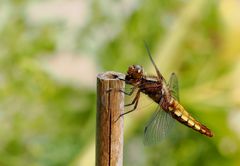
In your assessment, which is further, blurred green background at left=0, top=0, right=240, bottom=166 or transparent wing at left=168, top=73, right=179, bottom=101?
blurred green background at left=0, top=0, right=240, bottom=166

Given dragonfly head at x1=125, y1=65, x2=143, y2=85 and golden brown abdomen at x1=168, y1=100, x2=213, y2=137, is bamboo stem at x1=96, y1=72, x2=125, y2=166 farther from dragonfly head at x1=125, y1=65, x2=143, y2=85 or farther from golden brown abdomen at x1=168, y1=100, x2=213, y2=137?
golden brown abdomen at x1=168, y1=100, x2=213, y2=137

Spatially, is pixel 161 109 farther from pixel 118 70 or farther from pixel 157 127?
pixel 118 70

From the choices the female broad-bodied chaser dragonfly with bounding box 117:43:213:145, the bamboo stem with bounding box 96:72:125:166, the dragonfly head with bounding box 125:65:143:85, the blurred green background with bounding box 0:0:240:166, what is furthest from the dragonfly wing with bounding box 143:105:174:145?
the blurred green background with bounding box 0:0:240:166

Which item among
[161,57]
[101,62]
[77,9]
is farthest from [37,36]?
[77,9]

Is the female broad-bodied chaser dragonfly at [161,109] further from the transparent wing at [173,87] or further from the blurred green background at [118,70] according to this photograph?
the blurred green background at [118,70]

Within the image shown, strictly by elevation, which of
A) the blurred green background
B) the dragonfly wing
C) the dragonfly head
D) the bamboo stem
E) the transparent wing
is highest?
the blurred green background

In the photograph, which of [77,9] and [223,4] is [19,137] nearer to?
[223,4]
